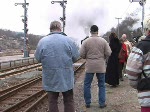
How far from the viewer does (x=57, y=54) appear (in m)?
5.20

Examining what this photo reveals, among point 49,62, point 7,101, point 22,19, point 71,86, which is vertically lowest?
point 7,101

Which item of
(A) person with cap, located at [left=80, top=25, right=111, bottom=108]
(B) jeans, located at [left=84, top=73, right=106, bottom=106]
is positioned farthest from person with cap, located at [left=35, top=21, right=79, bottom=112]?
(B) jeans, located at [left=84, top=73, right=106, bottom=106]

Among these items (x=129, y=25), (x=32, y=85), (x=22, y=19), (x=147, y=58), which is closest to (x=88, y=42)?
(x=147, y=58)

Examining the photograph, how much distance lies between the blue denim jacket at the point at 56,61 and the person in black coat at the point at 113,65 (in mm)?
5346

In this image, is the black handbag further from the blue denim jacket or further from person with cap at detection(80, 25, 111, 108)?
person with cap at detection(80, 25, 111, 108)

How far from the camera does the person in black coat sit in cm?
1070

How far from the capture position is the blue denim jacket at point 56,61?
520 cm

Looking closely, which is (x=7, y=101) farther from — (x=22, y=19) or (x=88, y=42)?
(x=22, y=19)

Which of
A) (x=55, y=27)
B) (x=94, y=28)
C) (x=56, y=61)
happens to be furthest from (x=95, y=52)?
(x=56, y=61)

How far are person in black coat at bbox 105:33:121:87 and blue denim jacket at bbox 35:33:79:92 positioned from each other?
5346 millimetres

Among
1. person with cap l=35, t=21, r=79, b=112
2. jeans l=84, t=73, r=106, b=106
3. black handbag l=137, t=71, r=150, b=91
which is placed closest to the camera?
black handbag l=137, t=71, r=150, b=91

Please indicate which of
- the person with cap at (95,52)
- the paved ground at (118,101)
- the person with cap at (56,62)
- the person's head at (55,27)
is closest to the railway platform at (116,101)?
the paved ground at (118,101)

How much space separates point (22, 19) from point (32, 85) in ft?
96.8

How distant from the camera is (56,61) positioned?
5195mm
